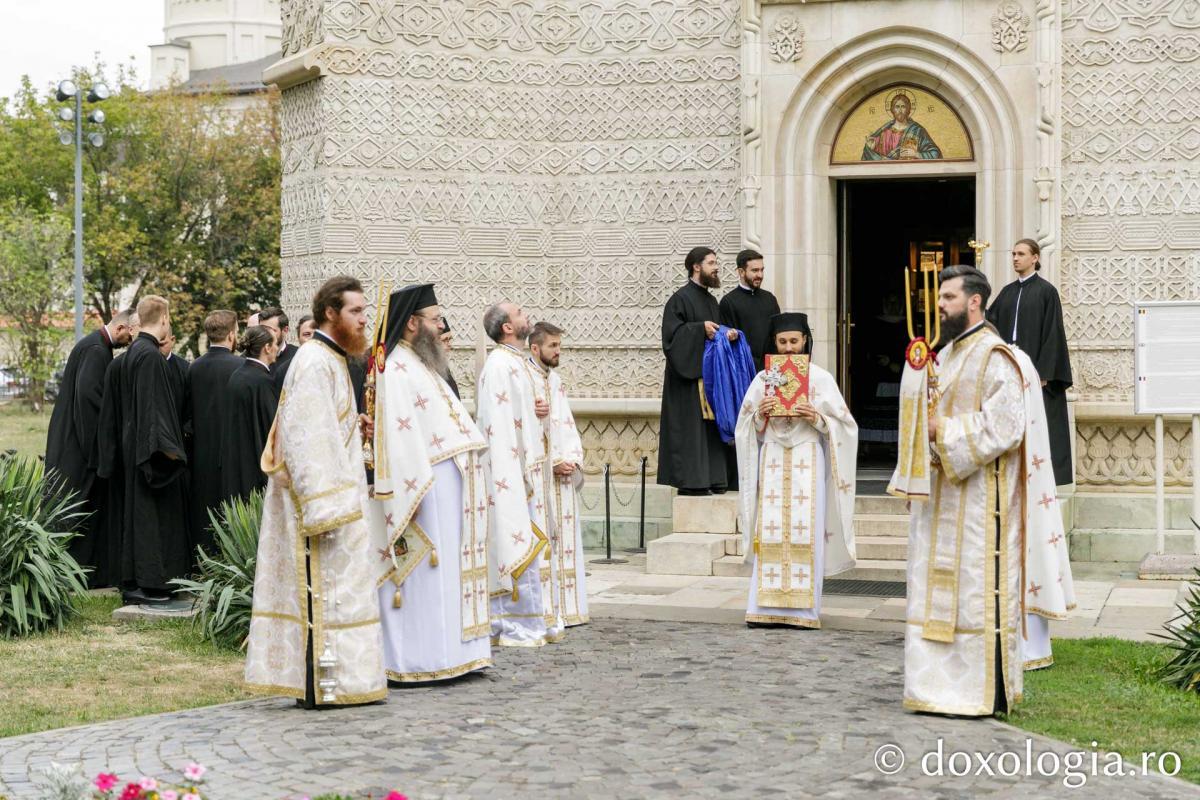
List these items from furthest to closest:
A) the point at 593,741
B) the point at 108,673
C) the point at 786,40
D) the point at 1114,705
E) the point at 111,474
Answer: the point at 786,40 → the point at 111,474 → the point at 108,673 → the point at 1114,705 → the point at 593,741

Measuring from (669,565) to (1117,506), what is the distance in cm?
367

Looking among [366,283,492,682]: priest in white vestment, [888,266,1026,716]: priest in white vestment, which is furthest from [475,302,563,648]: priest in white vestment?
[888,266,1026,716]: priest in white vestment

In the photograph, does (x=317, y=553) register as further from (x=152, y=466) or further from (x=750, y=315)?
(x=750, y=315)

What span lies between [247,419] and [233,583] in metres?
1.48

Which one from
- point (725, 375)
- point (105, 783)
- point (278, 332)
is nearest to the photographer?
point (105, 783)

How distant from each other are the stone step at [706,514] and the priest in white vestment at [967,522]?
516 centimetres

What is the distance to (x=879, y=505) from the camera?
12.6 m

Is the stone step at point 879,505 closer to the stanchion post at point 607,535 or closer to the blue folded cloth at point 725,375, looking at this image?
the blue folded cloth at point 725,375

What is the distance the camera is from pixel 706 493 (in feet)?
42.1

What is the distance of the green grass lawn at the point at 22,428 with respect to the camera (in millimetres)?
31139

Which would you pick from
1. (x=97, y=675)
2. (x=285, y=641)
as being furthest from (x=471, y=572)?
(x=97, y=675)

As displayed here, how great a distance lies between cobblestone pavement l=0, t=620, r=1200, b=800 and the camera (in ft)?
19.7

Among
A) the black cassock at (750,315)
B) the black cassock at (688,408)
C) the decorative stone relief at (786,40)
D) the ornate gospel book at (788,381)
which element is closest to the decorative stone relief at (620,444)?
the black cassock at (688,408)

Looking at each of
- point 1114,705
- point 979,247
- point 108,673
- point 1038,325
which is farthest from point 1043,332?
point 108,673
